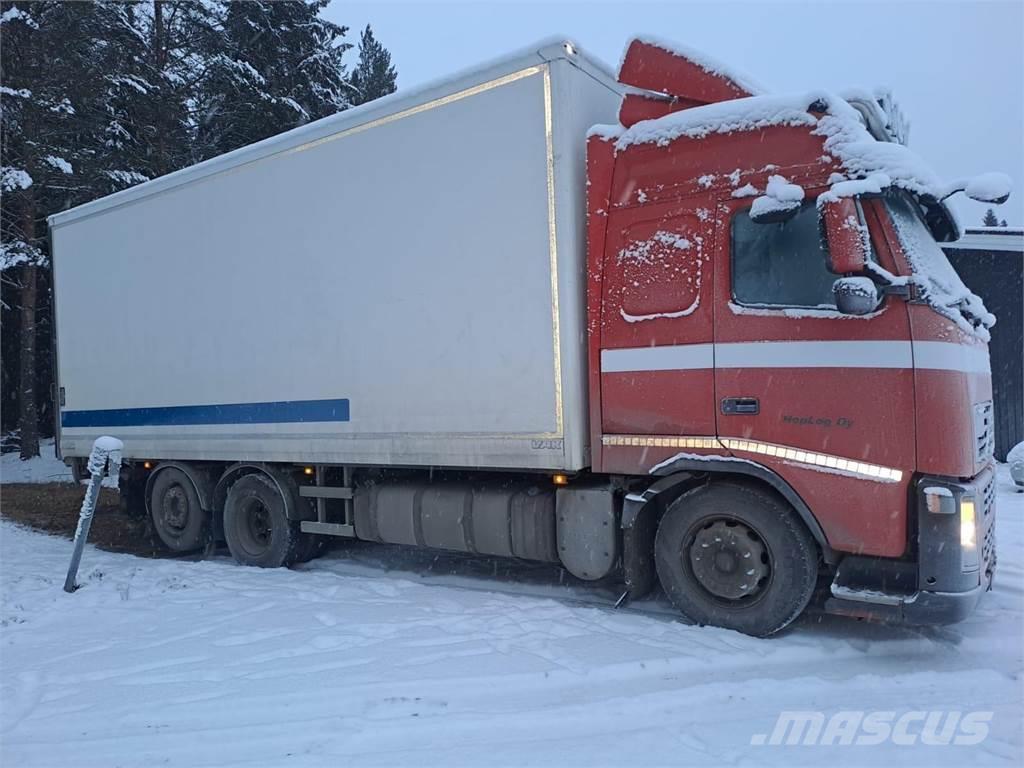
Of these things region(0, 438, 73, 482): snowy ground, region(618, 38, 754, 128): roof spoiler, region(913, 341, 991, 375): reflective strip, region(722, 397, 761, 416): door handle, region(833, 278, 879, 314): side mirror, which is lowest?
region(0, 438, 73, 482): snowy ground

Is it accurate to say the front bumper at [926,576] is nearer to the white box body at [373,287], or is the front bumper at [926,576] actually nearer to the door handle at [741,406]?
the door handle at [741,406]

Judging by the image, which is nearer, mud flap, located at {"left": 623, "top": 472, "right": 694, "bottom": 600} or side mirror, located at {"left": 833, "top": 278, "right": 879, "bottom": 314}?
side mirror, located at {"left": 833, "top": 278, "right": 879, "bottom": 314}

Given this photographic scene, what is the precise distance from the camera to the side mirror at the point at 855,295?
13.4 feet

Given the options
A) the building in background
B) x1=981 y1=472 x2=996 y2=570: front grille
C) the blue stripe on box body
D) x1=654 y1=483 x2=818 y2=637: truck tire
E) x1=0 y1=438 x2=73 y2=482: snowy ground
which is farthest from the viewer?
x1=0 y1=438 x2=73 y2=482: snowy ground

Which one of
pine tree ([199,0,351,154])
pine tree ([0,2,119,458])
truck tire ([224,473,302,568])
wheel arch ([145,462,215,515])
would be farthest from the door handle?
pine tree ([199,0,351,154])

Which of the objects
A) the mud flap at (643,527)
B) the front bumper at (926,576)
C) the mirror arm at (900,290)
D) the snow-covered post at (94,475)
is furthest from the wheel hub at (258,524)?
the mirror arm at (900,290)

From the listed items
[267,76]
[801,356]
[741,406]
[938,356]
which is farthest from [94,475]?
[267,76]

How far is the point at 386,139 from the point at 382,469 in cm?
282

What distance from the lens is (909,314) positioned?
13.9 ft

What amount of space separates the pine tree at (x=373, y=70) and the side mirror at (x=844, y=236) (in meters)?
23.1

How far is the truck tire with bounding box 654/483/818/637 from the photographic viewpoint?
4.63m

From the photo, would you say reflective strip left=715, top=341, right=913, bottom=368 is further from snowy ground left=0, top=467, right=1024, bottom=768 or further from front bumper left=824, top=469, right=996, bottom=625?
snowy ground left=0, top=467, right=1024, bottom=768

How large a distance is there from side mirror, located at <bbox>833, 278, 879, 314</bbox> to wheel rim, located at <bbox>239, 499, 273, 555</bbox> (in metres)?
5.70

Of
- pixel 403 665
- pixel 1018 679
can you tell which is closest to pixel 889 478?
pixel 1018 679
